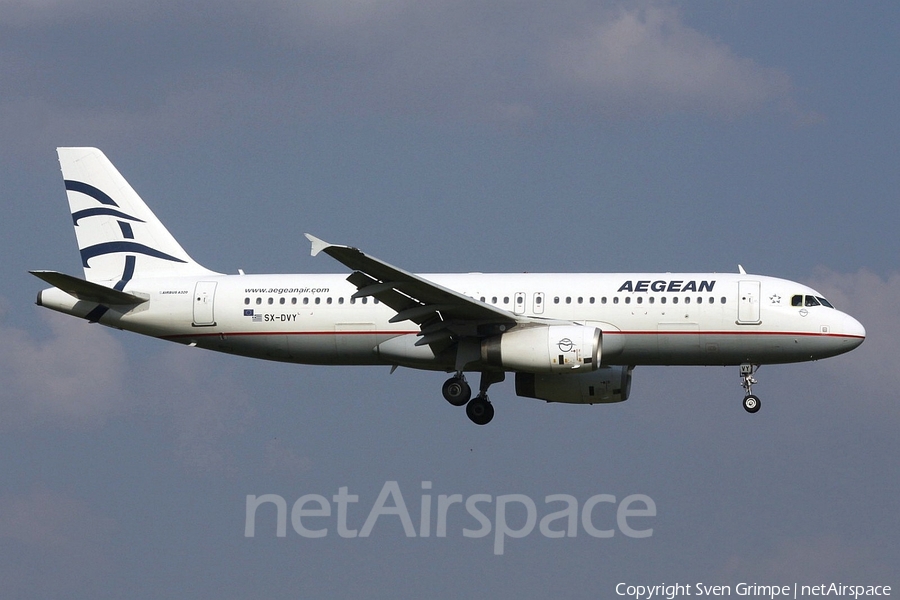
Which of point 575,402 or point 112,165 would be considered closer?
point 575,402

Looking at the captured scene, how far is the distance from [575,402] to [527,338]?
18.6 feet

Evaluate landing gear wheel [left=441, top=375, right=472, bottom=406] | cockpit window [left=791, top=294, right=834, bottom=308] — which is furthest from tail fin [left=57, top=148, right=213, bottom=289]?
cockpit window [left=791, top=294, right=834, bottom=308]

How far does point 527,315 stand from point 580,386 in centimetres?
414

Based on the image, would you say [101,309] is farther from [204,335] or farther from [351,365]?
[351,365]

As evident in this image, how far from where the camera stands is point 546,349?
39844 mm

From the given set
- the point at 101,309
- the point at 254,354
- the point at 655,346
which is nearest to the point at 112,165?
the point at 101,309

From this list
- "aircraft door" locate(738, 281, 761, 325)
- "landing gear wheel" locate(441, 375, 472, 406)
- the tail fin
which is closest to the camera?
"aircraft door" locate(738, 281, 761, 325)

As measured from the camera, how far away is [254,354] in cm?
4434

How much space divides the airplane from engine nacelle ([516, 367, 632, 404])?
0.04 m

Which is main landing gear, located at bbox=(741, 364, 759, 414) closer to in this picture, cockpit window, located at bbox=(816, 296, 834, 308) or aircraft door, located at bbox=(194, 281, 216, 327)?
cockpit window, located at bbox=(816, 296, 834, 308)

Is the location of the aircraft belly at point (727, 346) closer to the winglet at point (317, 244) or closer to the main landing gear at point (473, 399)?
the main landing gear at point (473, 399)

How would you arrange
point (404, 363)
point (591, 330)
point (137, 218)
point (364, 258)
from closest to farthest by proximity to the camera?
point (364, 258) → point (591, 330) → point (404, 363) → point (137, 218)

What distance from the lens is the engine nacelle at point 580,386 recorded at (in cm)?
4478

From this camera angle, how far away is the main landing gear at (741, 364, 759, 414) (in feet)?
137
